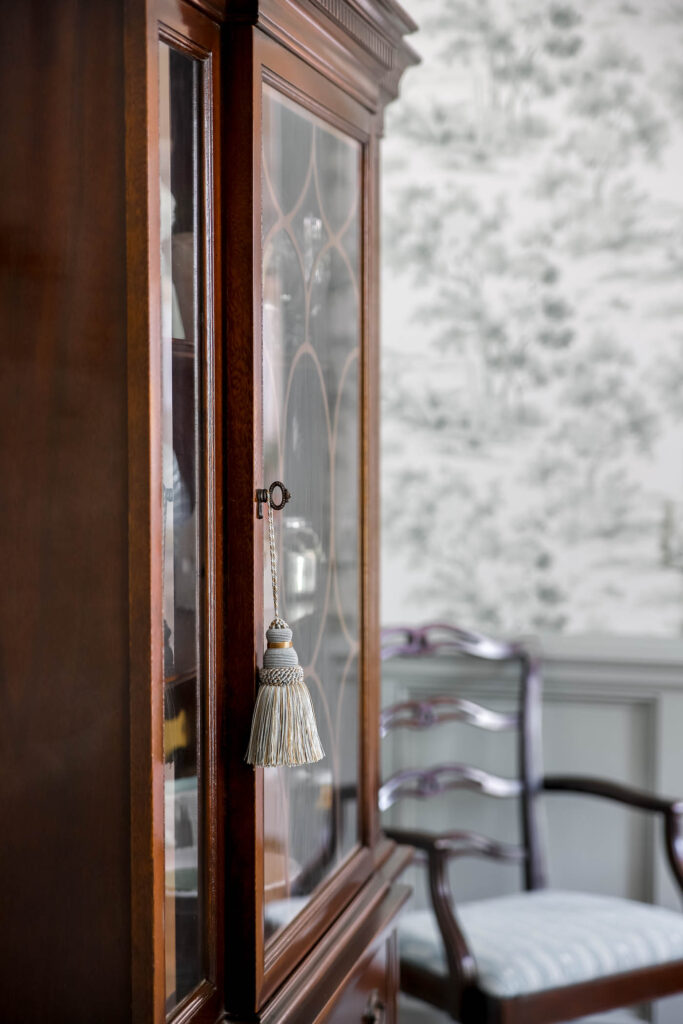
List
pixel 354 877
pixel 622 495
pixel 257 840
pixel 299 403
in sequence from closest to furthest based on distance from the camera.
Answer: pixel 257 840
pixel 299 403
pixel 354 877
pixel 622 495

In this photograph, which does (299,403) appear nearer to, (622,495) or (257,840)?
(257,840)

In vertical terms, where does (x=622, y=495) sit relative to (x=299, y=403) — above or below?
below

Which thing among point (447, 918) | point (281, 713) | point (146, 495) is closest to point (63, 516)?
point (146, 495)

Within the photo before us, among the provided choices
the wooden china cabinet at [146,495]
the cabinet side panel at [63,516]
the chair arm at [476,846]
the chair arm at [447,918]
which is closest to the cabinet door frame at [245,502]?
the wooden china cabinet at [146,495]

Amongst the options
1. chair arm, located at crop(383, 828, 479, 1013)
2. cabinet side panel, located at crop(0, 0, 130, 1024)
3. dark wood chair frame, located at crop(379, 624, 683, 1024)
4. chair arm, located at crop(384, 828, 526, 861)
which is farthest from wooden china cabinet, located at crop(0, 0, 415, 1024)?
chair arm, located at crop(384, 828, 526, 861)

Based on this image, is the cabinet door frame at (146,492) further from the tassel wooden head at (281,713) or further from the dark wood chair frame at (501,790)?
the dark wood chair frame at (501,790)

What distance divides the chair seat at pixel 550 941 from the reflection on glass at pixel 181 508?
782 mm

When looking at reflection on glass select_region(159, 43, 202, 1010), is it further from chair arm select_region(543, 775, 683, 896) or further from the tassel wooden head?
chair arm select_region(543, 775, 683, 896)

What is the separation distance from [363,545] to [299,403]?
262mm

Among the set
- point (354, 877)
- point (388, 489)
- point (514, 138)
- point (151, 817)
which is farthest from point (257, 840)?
point (514, 138)

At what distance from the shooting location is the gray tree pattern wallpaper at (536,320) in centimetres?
196

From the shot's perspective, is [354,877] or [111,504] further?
[354,877]

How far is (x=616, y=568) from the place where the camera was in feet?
6.59

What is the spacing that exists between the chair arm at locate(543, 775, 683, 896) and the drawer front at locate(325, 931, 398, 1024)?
599 millimetres
